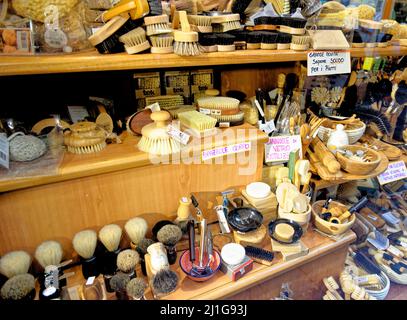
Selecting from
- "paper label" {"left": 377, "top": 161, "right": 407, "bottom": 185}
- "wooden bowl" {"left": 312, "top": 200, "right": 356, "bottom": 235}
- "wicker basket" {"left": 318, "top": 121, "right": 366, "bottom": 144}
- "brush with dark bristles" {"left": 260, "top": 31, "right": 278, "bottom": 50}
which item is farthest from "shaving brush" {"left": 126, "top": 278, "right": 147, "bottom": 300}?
"paper label" {"left": 377, "top": 161, "right": 407, "bottom": 185}

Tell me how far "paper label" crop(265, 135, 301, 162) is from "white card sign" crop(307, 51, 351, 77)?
0.23 metres

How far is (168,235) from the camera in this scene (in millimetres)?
780

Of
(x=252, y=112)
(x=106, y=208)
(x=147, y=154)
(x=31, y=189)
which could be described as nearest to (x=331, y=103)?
(x=252, y=112)

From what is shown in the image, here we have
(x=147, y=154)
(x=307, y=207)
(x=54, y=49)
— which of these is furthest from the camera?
A: (x=307, y=207)

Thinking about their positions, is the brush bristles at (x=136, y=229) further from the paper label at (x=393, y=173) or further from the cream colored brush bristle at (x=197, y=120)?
the paper label at (x=393, y=173)

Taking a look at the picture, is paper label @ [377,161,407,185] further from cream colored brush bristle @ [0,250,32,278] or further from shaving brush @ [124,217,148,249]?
cream colored brush bristle @ [0,250,32,278]

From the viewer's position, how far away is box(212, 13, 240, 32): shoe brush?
0.81 m

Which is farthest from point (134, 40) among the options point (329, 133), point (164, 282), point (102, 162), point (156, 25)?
point (329, 133)

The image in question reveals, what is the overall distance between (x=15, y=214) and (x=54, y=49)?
0.41 meters

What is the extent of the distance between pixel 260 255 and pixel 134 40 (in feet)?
2.26

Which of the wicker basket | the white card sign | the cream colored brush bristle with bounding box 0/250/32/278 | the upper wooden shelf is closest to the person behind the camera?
the upper wooden shelf

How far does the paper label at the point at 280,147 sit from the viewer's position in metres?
1.02
